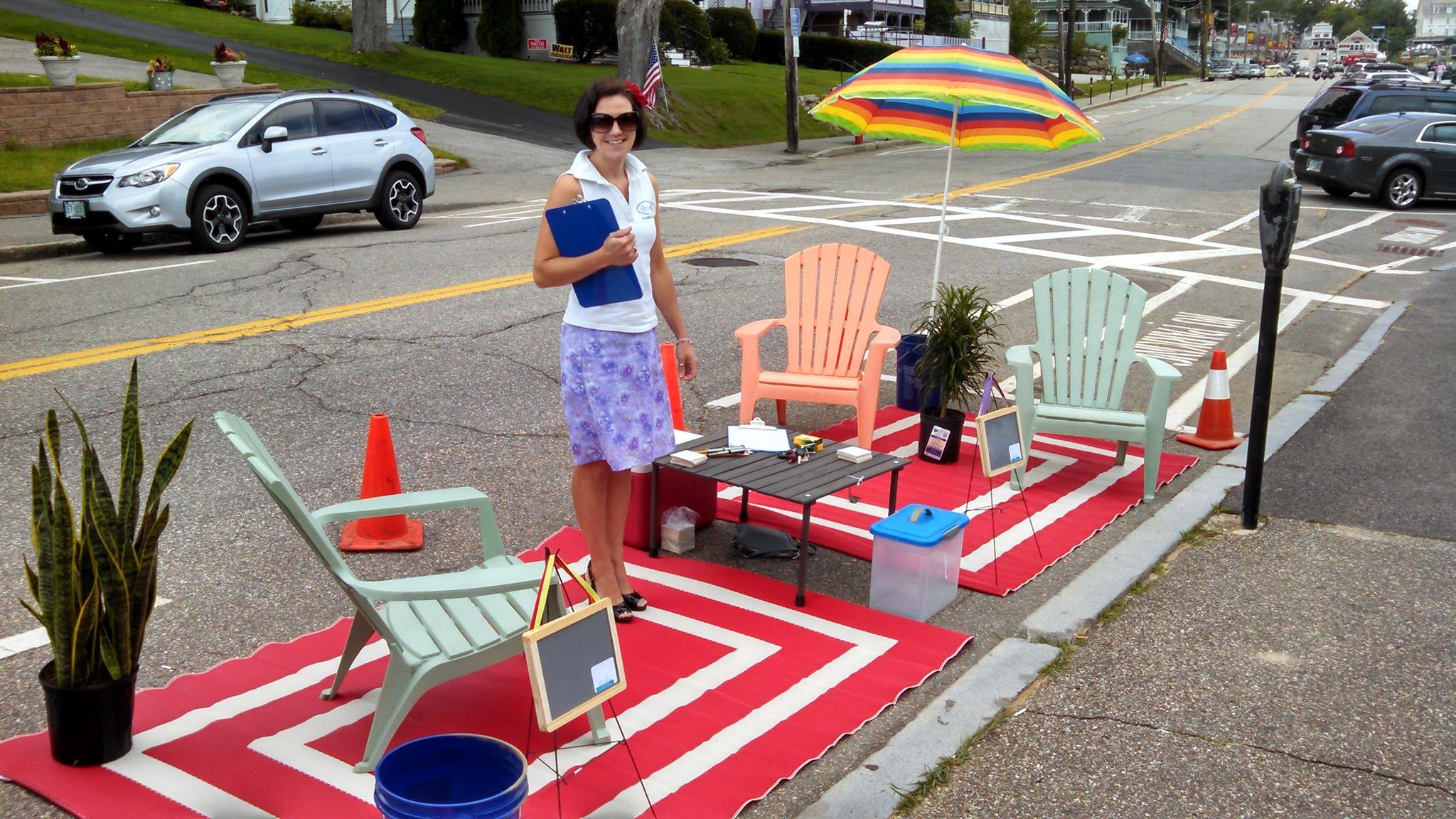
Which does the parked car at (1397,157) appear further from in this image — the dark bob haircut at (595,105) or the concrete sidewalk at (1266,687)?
the dark bob haircut at (595,105)

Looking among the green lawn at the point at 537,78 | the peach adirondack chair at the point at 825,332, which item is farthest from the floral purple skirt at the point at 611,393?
the green lawn at the point at 537,78

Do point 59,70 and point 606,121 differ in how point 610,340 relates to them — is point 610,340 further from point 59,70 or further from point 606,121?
point 59,70

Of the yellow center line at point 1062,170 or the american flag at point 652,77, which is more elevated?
the american flag at point 652,77

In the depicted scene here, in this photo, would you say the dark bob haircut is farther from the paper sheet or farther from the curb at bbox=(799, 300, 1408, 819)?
the curb at bbox=(799, 300, 1408, 819)

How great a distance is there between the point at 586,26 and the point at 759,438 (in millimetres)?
34540

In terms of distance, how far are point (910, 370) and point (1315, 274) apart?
355 inches

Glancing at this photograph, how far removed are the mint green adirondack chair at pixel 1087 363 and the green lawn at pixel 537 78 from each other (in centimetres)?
2344

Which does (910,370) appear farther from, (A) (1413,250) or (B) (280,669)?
(A) (1413,250)

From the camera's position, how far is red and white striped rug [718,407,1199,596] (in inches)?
239

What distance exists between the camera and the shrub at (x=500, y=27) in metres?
39.4

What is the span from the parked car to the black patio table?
63.0 ft

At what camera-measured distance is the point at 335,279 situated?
41.0ft

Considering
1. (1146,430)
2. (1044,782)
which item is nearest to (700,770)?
(1044,782)

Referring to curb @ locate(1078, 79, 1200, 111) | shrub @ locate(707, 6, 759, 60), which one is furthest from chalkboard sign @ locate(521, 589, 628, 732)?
shrub @ locate(707, 6, 759, 60)
